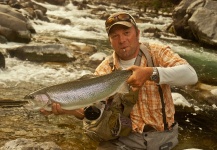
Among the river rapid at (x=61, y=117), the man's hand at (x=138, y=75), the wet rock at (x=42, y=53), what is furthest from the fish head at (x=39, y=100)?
the wet rock at (x=42, y=53)

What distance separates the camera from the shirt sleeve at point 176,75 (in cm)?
344

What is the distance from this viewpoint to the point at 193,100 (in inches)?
376

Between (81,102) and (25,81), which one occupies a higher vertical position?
(81,102)

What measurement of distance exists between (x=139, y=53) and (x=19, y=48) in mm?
9045

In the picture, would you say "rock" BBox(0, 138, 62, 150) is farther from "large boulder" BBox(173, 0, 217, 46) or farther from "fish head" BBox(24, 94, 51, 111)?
"large boulder" BBox(173, 0, 217, 46)

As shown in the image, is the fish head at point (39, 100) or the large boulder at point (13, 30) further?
the large boulder at point (13, 30)

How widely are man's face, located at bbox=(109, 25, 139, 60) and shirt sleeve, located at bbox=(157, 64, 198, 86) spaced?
0.44 metres

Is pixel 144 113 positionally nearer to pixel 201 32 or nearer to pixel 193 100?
pixel 193 100

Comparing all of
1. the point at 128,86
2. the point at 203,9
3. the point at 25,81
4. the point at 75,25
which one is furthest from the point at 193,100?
the point at 75,25

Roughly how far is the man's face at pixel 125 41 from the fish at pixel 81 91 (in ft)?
1.52

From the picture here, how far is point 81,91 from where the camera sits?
10.8 feet

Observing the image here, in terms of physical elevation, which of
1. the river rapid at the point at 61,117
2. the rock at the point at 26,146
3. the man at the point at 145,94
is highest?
the man at the point at 145,94

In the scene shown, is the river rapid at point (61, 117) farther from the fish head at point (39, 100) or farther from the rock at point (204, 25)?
the fish head at point (39, 100)

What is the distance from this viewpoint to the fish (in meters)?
3.30
